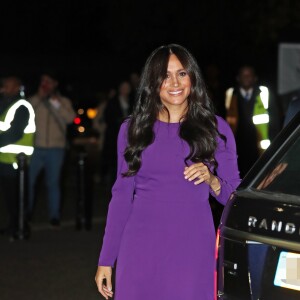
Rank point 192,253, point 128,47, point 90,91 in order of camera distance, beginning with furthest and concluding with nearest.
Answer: point 90,91 < point 128,47 < point 192,253

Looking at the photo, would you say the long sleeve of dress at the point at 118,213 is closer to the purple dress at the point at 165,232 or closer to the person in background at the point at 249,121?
the purple dress at the point at 165,232

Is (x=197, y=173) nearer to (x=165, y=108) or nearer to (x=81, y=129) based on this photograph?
(x=165, y=108)

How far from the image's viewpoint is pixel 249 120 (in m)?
13.4

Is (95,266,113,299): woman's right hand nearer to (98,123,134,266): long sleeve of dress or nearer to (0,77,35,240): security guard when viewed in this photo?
(98,123,134,266): long sleeve of dress

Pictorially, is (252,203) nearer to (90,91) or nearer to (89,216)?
(89,216)

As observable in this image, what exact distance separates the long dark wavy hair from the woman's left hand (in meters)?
0.11

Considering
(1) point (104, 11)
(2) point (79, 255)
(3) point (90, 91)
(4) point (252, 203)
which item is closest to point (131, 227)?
(4) point (252, 203)

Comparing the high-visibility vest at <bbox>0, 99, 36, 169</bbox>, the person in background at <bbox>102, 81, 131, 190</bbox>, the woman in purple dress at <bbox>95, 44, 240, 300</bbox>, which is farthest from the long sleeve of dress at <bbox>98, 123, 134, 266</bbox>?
the person in background at <bbox>102, 81, 131, 190</bbox>

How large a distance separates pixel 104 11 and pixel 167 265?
181 ft

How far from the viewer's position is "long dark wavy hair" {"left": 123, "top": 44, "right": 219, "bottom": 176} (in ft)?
16.8

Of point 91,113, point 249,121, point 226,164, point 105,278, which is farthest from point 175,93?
point 91,113

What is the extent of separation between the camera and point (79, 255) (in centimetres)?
1154

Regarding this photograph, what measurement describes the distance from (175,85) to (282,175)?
0.71 metres

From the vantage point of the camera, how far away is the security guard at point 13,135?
40.7ft
